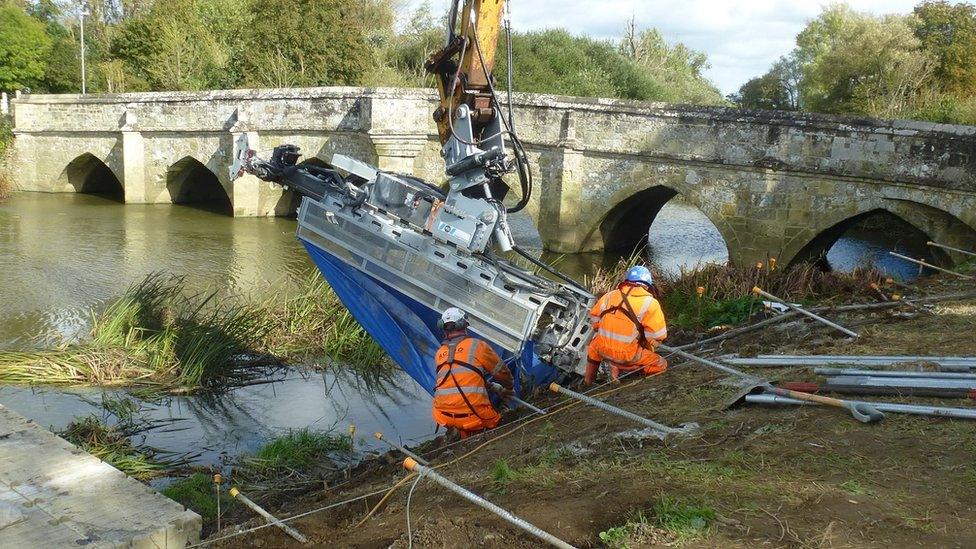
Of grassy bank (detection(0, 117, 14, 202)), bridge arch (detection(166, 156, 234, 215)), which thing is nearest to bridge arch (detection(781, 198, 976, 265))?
bridge arch (detection(166, 156, 234, 215))

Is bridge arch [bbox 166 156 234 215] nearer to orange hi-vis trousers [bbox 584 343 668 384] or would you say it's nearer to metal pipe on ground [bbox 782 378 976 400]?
orange hi-vis trousers [bbox 584 343 668 384]

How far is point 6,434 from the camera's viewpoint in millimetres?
7477

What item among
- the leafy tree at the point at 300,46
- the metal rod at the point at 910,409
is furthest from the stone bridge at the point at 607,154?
the metal rod at the point at 910,409

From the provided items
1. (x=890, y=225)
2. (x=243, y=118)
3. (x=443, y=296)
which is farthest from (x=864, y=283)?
(x=243, y=118)

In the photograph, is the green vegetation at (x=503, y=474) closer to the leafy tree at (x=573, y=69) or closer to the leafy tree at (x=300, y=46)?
the leafy tree at (x=300, y=46)

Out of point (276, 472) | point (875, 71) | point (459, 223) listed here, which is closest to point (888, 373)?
point (459, 223)

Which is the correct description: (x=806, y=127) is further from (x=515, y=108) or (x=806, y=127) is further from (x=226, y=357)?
(x=226, y=357)

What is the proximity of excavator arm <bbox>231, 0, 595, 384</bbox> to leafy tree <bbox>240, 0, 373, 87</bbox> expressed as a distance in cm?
1981

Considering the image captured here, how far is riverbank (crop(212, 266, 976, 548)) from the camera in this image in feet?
15.2

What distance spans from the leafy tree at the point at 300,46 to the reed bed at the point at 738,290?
1856cm

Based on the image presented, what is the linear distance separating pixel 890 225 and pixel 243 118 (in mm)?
18095

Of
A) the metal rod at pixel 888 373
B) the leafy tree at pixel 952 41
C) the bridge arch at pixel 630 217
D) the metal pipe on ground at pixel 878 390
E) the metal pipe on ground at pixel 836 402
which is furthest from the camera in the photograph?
the leafy tree at pixel 952 41

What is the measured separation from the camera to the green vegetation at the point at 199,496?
7535 millimetres

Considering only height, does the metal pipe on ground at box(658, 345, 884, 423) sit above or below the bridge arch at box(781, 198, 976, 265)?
below
